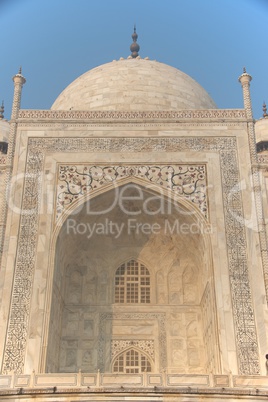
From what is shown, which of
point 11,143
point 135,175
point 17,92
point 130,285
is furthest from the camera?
point 17,92

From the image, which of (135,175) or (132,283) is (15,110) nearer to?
(135,175)

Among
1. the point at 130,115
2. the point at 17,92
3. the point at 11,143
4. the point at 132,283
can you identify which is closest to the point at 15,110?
the point at 17,92

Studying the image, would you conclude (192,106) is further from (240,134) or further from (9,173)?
(9,173)

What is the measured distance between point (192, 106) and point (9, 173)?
5.79m

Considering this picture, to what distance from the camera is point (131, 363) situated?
13039mm

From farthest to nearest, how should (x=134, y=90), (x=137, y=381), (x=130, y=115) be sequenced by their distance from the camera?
(x=134, y=90), (x=130, y=115), (x=137, y=381)

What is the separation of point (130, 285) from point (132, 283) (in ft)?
0.23

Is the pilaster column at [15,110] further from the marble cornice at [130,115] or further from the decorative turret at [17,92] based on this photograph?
the marble cornice at [130,115]

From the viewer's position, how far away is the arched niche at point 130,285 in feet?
41.9

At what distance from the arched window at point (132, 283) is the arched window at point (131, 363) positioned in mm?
→ 1255

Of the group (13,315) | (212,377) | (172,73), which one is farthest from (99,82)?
(212,377)

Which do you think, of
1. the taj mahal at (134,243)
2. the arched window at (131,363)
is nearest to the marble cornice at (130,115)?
the taj mahal at (134,243)

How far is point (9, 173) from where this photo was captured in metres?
13.0

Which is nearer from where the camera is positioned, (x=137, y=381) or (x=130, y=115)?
(x=137, y=381)
